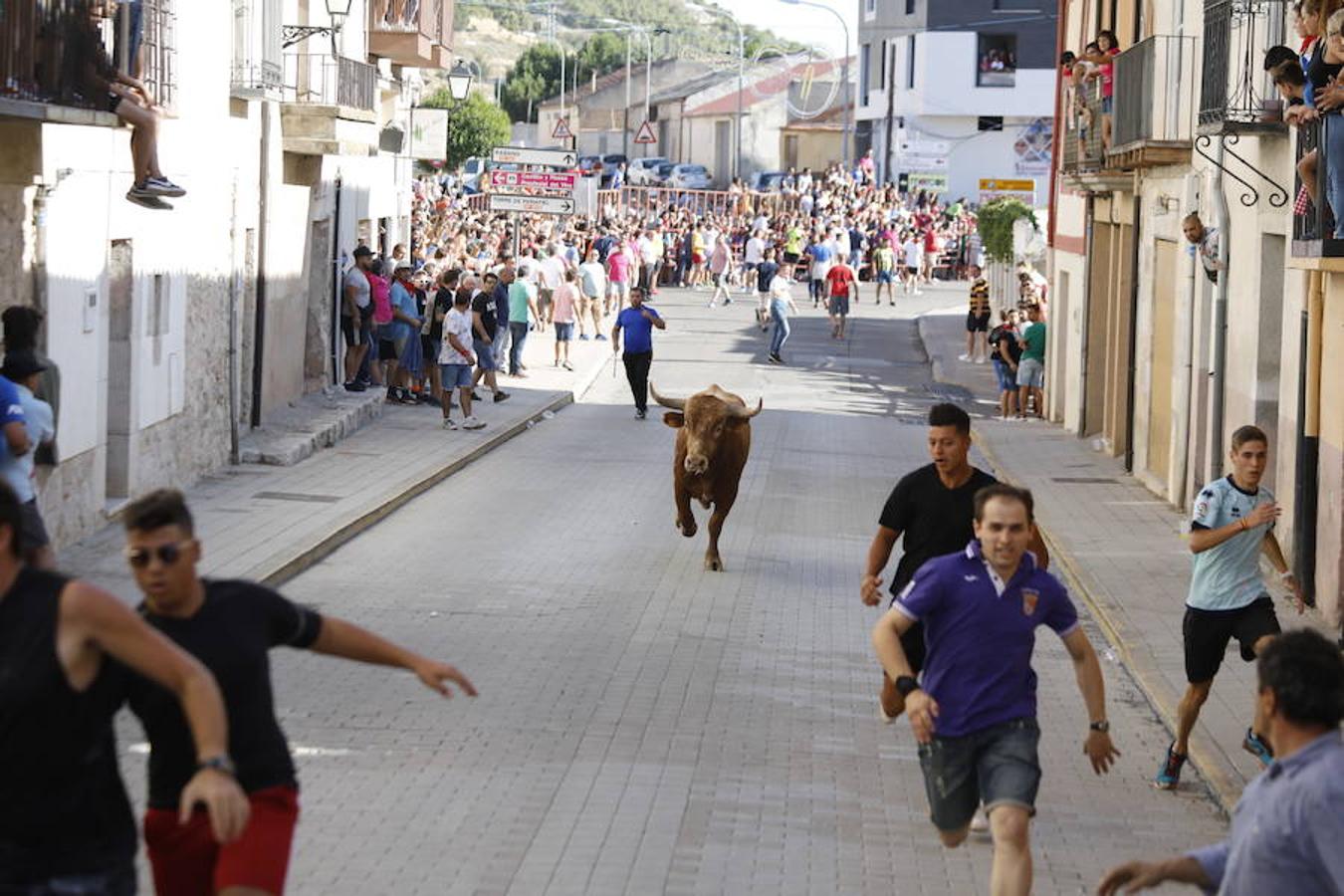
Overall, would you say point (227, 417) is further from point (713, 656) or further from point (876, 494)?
point (713, 656)

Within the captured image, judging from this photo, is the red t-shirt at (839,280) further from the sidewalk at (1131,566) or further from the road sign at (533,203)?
the sidewalk at (1131,566)

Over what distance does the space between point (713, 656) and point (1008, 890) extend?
21.6 feet

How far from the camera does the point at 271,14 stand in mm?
26266

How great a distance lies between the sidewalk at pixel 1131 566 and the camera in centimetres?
1183

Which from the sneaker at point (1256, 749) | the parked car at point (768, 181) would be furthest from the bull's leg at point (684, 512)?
the parked car at point (768, 181)

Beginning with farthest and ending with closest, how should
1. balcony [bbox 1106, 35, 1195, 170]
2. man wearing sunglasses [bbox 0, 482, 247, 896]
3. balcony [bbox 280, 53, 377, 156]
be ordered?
1. balcony [bbox 280, 53, 377, 156]
2. balcony [bbox 1106, 35, 1195, 170]
3. man wearing sunglasses [bbox 0, 482, 247, 896]

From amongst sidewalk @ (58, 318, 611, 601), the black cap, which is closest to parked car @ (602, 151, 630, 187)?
sidewalk @ (58, 318, 611, 601)

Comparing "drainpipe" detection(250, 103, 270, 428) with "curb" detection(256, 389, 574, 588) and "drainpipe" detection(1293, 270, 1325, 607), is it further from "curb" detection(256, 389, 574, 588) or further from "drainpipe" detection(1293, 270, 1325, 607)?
"drainpipe" detection(1293, 270, 1325, 607)

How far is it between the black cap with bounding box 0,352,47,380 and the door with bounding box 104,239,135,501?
25.1ft

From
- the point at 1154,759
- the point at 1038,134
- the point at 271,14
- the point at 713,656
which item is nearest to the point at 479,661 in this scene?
the point at 713,656

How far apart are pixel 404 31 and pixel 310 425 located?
1143 centimetres

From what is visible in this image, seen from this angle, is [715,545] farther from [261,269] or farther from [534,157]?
[534,157]

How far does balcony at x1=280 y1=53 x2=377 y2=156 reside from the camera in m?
27.1

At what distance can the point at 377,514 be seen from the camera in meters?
20.0
